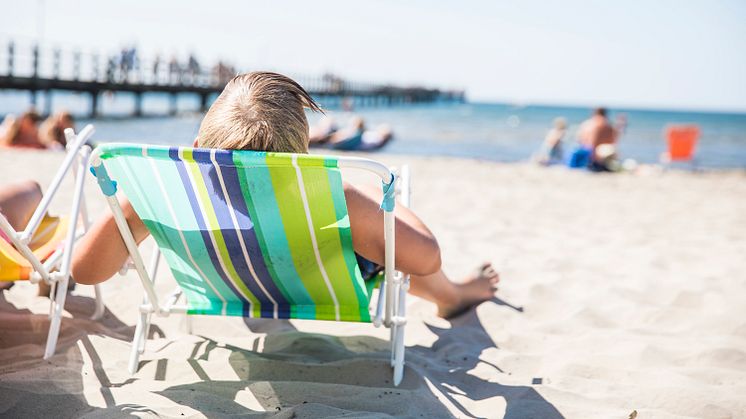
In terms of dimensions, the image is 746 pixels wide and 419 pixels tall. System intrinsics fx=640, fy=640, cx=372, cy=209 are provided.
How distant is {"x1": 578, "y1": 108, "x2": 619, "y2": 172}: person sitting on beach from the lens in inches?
389

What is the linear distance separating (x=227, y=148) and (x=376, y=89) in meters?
48.7

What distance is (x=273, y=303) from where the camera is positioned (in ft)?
6.57

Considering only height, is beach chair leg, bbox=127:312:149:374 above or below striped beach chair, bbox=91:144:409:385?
below

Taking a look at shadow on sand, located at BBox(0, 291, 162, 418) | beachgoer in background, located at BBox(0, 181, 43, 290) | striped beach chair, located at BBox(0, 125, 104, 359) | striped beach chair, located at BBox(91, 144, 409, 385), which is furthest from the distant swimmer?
striped beach chair, located at BBox(91, 144, 409, 385)

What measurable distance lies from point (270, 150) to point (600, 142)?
929 centimetres

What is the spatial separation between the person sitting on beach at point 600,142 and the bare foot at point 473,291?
768 cm

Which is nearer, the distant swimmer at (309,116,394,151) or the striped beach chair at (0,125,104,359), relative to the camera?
the striped beach chair at (0,125,104,359)

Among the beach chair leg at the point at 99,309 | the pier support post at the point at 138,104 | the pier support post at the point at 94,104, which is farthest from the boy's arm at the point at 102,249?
the pier support post at the point at 138,104

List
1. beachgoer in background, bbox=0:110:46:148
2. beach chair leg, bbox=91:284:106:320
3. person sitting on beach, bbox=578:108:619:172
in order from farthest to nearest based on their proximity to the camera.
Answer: person sitting on beach, bbox=578:108:619:172, beachgoer in background, bbox=0:110:46:148, beach chair leg, bbox=91:284:106:320

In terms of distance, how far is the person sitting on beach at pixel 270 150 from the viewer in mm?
1664

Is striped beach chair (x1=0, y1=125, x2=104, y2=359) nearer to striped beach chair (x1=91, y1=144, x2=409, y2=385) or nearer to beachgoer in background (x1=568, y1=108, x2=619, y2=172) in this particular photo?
striped beach chair (x1=91, y1=144, x2=409, y2=385)

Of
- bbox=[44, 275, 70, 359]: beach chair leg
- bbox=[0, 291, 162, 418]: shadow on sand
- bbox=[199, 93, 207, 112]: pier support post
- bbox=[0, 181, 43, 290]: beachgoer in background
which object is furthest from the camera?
bbox=[199, 93, 207, 112]: pier support post

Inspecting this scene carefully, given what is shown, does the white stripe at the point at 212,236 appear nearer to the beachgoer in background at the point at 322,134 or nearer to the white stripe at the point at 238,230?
the white stripe at the point at 238,230

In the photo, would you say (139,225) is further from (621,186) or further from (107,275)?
(621,186)
